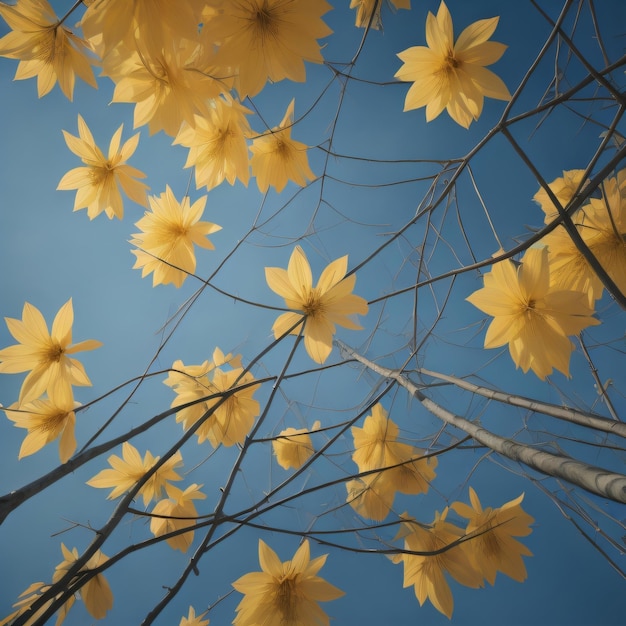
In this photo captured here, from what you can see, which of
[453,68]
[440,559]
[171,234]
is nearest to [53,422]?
[171,234]

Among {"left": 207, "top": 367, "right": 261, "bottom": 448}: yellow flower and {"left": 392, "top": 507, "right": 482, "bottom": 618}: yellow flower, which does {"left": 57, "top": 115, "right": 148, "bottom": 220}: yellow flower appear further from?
{"left": 392, "top": 507, "right": 482, "bottom": 618}: yellow flower

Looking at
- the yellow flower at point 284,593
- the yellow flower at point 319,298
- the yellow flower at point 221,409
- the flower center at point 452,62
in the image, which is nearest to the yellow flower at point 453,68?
the flower center at point 452,62

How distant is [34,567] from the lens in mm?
1386

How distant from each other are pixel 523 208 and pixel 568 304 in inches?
20.2

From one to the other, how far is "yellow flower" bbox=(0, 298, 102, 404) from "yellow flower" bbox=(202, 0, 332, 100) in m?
0.32

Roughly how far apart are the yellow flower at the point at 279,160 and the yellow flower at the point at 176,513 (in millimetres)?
492

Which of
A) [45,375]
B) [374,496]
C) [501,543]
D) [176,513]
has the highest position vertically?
[45,375]

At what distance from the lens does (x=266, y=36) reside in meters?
0.37

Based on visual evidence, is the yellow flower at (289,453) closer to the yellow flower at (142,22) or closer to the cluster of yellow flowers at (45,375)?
the cluster of yellow flowers at (45,375)

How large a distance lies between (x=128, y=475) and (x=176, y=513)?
0.32 ft

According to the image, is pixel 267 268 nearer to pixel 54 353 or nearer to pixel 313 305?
pixel 313 305

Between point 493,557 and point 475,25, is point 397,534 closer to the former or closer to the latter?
point 493,557

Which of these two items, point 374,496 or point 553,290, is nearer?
point 553,290

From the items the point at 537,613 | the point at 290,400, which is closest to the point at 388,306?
the point at 290,400
